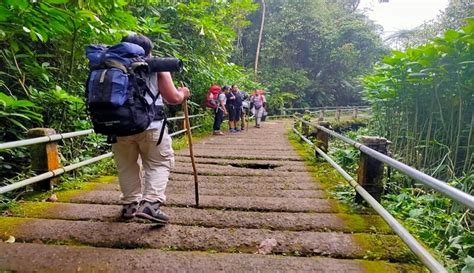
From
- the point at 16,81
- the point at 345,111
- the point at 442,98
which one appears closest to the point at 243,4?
the point at 442,98

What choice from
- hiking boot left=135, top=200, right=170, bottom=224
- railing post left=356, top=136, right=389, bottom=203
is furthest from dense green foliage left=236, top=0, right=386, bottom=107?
hiking boot left=135, top=200, right=170, bottom=224

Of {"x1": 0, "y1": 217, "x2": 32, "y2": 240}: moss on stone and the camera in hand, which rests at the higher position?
the camera in hand

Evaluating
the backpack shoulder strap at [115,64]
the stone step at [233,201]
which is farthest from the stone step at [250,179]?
the backpack shoulder strap at [115,64]

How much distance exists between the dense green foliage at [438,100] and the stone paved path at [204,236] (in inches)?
80.0

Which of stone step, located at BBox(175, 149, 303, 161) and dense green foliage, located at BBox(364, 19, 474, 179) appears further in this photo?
stone step, located at BBox(175, 149, 303, 161)

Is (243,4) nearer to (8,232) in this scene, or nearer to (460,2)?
(8,232)

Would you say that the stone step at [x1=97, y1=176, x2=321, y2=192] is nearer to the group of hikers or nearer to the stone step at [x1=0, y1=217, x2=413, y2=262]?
the stone step at [x1=0, y1=217, x2=413, y2=262]

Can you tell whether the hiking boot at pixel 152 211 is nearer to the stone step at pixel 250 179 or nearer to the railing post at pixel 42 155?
the railing post at pixel 42 155

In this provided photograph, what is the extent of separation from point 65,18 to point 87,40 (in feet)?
4.28

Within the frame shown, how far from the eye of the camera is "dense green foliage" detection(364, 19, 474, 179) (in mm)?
4395

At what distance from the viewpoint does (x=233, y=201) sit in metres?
3.30

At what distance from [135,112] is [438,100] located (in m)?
4.35

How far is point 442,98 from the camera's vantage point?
5.11 meters

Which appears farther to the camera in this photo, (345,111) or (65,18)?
(345,111)
